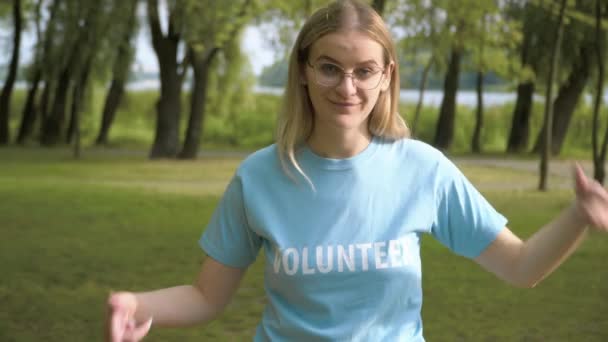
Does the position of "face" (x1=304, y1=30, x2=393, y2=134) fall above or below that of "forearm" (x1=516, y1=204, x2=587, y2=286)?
above

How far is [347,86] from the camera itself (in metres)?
2.85

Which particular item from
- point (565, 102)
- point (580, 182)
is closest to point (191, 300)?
point (580, 182)

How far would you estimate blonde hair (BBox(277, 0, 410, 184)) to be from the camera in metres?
2.85

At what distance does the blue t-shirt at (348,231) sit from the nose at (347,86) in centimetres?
19

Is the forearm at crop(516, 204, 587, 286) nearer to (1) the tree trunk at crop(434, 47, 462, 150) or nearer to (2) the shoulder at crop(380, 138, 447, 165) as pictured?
(2) the shoulder at crop(380, 138, 447, 165)

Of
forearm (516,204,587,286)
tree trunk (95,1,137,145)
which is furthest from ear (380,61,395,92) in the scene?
tree trunk (95,1,137,145)

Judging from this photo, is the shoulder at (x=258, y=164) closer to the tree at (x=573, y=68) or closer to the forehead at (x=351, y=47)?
the forehead at (x=351, y=47)

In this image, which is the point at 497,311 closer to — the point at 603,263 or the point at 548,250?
the point at 603,263

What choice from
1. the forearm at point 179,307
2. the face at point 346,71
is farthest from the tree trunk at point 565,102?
the forearm at point 179,307

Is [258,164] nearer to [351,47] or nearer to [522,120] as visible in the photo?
[351,47]

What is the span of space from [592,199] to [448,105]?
34.1 metres

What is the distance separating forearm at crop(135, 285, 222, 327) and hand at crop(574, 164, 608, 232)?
3.44ft

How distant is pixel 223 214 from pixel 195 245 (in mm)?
8904

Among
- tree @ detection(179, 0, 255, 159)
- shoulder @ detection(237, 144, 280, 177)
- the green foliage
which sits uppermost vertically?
shoulder @ detection(237, 144, 280, 177)
